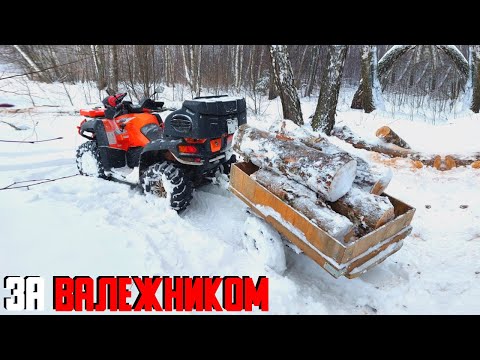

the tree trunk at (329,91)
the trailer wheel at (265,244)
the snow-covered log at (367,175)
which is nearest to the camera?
the trailer wheel at (265,244)

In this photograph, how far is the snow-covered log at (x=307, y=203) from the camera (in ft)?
8.74

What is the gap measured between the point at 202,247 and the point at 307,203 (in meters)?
1.07

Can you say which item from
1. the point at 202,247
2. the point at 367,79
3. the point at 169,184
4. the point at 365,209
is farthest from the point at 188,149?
the point at 367,79

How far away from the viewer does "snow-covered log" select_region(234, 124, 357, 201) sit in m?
2.82

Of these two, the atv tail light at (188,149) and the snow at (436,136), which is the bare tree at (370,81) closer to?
the snow at (436,136)

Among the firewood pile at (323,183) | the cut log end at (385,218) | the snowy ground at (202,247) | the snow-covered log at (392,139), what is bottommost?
the snowy ground at (202,247)

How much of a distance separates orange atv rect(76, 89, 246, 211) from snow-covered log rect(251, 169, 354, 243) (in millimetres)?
822

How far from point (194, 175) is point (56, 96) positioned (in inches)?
409

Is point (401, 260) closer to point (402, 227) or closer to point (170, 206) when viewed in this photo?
point (402, 227)

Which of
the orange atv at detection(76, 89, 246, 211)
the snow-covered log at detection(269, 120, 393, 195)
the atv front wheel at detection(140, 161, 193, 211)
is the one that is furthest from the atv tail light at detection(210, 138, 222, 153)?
the snow-covered log at detection(269, 120, 393, 195)

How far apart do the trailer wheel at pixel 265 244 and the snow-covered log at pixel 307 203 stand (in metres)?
0.35

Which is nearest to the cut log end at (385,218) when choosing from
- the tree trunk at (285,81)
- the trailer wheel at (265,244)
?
the trailer wheel at (265,244)

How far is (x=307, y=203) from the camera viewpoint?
9.39ft

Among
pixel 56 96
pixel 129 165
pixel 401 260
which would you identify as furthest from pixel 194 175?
pixel 56 96
